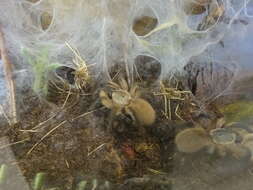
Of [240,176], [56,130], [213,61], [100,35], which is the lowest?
[240,176]

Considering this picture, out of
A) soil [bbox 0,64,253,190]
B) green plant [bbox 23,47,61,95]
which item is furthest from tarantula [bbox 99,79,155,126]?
green plant [bbox 23,47,61,95]

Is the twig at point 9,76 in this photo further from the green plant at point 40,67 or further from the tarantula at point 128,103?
the tarantula at point 128,103

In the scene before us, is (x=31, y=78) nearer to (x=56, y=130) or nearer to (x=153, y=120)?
(x=56, y=130)

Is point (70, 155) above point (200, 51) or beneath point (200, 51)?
beneath

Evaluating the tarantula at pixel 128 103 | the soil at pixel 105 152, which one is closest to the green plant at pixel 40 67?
the soil at pixel 105 152

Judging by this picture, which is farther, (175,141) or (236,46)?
(236,46)

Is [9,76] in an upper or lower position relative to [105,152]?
upper

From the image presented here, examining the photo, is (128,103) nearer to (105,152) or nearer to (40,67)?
(105,152)

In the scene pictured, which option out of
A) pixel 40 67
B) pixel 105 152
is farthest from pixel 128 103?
pixel 40 67

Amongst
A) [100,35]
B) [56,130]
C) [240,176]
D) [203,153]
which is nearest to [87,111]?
[56,130]
